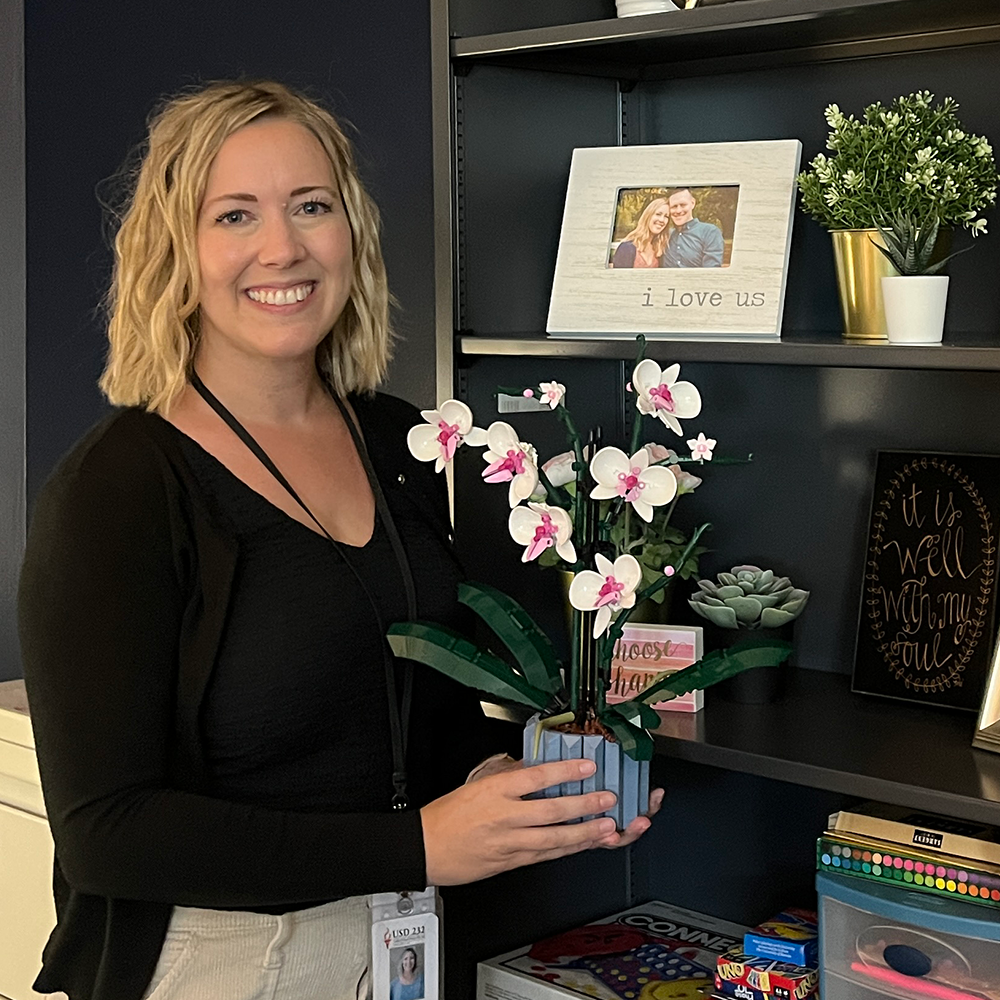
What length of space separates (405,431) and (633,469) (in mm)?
500

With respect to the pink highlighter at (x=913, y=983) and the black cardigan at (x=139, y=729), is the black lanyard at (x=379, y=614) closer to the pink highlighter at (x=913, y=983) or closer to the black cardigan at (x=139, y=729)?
the black cardigan at (x=139, y=729)

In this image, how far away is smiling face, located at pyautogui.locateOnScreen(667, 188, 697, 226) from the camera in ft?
6.53

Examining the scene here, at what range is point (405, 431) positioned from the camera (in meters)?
2.01

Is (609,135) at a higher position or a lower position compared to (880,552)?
higher

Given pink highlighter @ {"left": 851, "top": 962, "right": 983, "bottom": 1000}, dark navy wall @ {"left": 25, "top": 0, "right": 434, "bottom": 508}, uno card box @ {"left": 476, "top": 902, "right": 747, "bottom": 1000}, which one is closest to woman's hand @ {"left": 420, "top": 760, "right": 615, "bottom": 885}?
pink highlighter @ {"left": 851, "top": 962, "right": 983, "bottom": 1000}

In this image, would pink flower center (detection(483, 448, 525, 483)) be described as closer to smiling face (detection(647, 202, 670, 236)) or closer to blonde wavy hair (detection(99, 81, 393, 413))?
blonde wavy hair (detection(99, 81, 393, 413))

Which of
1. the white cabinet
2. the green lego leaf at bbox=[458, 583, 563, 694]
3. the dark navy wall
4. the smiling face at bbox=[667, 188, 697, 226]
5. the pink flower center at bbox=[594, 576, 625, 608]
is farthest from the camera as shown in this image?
the dark navy wall

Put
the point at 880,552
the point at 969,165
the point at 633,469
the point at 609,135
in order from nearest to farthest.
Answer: the point at 633,469
the point at 969,165
the point at 880,552
the point at 609,135

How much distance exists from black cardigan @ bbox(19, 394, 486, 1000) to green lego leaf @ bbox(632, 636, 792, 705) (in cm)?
32

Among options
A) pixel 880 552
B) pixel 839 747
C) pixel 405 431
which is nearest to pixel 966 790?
pixel 839 747

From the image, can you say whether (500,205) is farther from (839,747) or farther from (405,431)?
(839,747)

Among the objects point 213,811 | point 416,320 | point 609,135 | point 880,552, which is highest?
point 609,135

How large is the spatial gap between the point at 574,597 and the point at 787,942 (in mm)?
624

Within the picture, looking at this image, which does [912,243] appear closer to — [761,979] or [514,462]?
[514,462]
